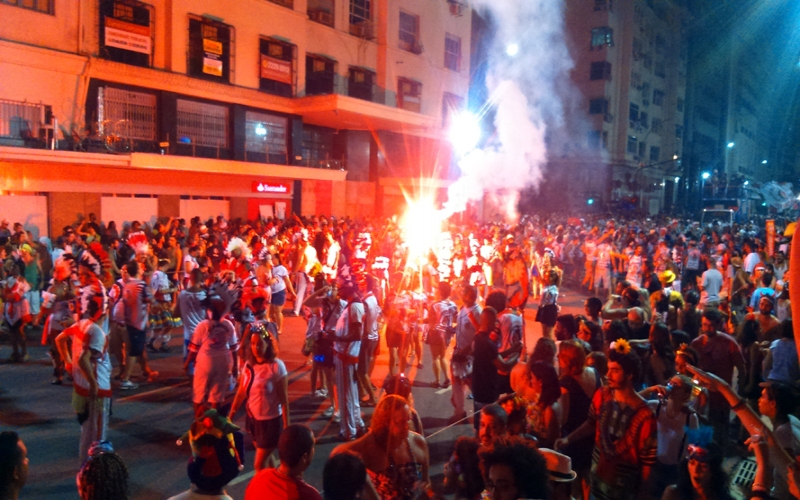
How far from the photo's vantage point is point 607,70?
144 ft

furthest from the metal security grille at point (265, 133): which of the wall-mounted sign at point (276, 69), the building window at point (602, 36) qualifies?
the building window at point (602, 36)

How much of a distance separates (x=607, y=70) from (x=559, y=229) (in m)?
30.7

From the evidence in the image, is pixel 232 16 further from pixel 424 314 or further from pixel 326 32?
pixel 424 314

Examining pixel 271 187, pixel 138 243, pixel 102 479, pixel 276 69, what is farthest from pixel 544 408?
pixel 276 69

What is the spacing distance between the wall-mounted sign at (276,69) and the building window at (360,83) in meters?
3.40

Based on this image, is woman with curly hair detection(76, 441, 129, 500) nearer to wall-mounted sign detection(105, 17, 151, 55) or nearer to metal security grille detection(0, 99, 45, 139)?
metal security grille detection(0, 99, 45, 139)

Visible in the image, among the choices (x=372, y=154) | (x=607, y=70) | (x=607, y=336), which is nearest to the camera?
(x=607, y=336)

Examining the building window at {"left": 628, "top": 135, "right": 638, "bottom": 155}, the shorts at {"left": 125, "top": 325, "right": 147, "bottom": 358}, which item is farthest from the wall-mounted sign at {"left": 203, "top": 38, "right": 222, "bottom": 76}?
the building window at {"left": 628, "top": 135, "right": 638, "bottom": 155}

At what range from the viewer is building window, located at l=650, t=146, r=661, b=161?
172 ft

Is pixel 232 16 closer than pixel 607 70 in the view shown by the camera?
Yes

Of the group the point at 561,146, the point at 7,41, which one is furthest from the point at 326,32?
the point at 561,146

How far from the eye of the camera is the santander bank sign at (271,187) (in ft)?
72.2

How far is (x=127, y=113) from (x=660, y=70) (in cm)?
5145

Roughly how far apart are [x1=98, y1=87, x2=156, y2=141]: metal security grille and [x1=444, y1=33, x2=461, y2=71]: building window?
Result: 16.5m
